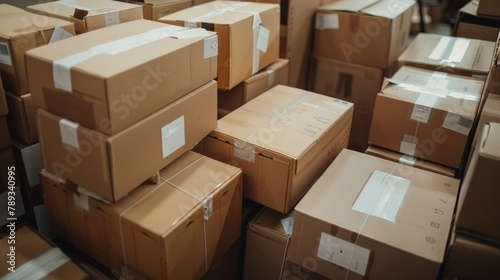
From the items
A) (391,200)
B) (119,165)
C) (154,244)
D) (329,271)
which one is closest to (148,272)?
(154,244)

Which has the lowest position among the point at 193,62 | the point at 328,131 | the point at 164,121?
the point at 328,131

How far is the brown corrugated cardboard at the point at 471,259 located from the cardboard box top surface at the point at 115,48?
3.32 ft

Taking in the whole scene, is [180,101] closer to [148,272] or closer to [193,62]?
[193,62]

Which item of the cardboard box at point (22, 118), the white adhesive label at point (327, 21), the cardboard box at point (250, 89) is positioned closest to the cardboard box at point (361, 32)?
the white adhesive label at point (327, 21)

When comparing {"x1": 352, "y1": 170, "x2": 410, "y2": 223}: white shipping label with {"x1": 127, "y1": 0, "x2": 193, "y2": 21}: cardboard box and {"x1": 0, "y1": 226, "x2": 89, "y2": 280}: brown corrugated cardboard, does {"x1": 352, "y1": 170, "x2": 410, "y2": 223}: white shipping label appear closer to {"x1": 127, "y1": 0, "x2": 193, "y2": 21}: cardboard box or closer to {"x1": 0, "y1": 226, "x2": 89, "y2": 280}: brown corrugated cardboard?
{"x1": 0, "y1": 226, "x2": 89, "y2": 280}: brown corrugated cardboard

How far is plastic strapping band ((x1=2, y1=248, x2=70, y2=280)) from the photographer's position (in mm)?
1280

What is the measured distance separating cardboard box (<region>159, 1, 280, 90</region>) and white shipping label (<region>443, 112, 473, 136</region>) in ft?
2.78

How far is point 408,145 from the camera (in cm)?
179

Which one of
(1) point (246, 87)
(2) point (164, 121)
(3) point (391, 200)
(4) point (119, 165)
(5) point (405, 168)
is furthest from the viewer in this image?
(1) point (246, 87)

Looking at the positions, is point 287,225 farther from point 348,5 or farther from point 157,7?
point 348,5

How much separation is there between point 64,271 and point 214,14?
1.16 metres

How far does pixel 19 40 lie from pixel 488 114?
1664 mm

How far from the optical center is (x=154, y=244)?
122 cm

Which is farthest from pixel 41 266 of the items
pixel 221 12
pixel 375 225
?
pixel 221 12
